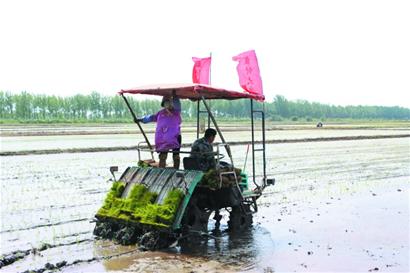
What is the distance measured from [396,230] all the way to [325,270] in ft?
10.5

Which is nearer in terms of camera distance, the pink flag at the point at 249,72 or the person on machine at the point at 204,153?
the person on machine at the point at 204,153

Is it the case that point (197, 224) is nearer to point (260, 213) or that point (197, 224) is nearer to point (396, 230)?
point (260, 213)

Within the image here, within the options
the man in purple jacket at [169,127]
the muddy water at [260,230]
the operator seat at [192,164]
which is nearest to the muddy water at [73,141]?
the muddy water at [260,230]

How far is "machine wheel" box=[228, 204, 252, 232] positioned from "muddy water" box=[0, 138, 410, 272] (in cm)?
22

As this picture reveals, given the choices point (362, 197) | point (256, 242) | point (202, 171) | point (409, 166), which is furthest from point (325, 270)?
point (409, 166)

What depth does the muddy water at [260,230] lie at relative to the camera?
7812 millimetres

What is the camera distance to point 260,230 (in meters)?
10.1

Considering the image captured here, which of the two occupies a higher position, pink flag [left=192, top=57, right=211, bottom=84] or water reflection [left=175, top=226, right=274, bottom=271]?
pink flag [left=192, top=57, right=211, bottom=84]

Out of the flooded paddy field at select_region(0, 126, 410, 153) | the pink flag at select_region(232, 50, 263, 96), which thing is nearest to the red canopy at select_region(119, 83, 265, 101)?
the pink flag at select_region(232, 50, 263, 96)

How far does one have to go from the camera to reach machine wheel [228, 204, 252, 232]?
9.82 m

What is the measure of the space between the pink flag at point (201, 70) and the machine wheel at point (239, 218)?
7.80 ft

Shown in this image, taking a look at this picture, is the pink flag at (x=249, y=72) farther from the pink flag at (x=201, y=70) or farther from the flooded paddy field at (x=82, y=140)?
the flooded paddy field at (x=82, y=140)

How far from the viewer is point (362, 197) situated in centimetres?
1416

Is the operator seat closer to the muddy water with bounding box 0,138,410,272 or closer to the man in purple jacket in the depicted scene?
the man in purple jacket
